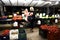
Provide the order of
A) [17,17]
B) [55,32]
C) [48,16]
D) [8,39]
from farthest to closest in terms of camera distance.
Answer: [48,16] → [17,17] → [55,32] → [8,39]

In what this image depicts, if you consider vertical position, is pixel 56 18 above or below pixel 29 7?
below

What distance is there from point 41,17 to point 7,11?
288 centimetres

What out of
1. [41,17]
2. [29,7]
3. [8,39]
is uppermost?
[29,7]

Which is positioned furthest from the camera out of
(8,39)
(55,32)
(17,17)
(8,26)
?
(17,17)

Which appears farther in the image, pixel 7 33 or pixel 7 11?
pixel 7 11

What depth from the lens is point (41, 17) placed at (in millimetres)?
10633

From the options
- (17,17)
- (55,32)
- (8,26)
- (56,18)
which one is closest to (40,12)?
(56,18)

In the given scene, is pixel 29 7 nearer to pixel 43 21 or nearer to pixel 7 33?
pixel 43 21

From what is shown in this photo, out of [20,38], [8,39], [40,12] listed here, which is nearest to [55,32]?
[20,38]

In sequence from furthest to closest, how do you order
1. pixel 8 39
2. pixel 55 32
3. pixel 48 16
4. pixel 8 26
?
pixel 48 16, pixel 8 26, pixel 55 32, pixel 8 39

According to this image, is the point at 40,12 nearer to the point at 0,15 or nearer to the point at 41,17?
the point at 41,17

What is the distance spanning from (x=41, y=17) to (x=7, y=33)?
5.32 meters

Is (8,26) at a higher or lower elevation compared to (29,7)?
lower

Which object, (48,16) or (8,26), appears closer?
(8,26)
